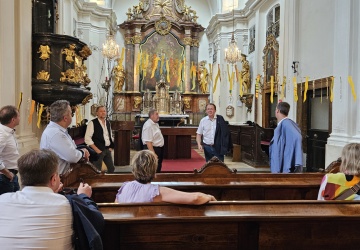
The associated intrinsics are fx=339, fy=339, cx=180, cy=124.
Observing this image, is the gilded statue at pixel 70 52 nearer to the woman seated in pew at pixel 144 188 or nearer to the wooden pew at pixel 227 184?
the wooden pew at pixel 227 184

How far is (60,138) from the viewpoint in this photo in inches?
123

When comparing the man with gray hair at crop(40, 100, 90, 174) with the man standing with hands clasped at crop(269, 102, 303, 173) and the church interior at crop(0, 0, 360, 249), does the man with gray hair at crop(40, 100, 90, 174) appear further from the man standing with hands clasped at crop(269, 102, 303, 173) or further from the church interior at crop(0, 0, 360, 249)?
the man standing with hands clasped at crop(269, 102, 303, 173)

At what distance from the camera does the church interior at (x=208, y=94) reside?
220cm

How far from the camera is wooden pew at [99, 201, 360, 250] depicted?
2109mm

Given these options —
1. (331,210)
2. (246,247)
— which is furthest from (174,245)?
(331,210)

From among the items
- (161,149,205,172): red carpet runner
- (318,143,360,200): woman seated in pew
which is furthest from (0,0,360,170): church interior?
(318,143,360,200): woman seated in pew

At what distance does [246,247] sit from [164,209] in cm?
59

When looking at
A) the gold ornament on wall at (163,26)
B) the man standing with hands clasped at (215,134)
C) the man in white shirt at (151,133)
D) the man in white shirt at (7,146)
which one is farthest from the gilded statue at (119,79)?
the man in white shirt at (7,146)

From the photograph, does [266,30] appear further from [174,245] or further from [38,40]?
[174,245]

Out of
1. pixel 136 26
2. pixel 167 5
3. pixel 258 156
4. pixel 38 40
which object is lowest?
pixel 258 156

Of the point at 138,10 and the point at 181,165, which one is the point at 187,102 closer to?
the point at 138,10

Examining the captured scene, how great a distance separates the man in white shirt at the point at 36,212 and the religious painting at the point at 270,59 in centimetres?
1016

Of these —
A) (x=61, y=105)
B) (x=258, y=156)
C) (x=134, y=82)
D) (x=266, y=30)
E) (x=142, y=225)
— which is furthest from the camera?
(x=134, y=82)

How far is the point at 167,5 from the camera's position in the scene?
17.8 metres
